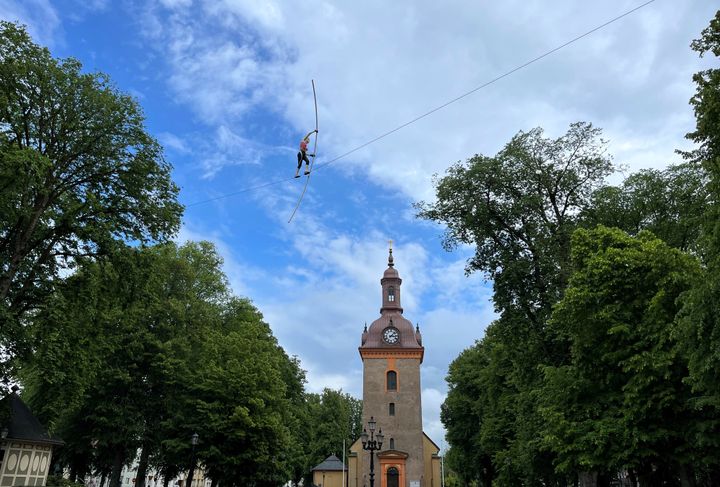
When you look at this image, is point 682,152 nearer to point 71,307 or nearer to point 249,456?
point 71,307

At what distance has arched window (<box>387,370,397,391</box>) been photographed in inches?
1905

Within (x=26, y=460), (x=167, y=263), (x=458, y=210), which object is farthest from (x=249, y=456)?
(x=458, y=210)

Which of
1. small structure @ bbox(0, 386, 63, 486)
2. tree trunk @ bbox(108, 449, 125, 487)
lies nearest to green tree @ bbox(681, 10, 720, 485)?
small structure @ bbox(0, 386, 63, 486)

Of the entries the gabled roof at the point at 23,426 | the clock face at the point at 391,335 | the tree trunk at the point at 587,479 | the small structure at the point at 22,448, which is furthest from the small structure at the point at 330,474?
the tree trunk at the point at 587,479

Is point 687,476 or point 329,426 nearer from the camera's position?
point 687,476

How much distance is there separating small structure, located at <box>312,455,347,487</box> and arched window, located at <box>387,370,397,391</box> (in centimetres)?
1403

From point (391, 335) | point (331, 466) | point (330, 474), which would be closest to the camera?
point (391, 335)

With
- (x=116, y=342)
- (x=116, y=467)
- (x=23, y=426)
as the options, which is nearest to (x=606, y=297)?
(x=116, y=342)

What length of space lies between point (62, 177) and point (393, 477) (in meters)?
36.5

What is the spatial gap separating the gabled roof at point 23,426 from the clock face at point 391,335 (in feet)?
95.9

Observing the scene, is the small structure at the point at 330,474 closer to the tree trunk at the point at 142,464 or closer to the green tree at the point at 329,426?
the green tree at the point at 329,426

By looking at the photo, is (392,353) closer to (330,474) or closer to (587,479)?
(330,474)

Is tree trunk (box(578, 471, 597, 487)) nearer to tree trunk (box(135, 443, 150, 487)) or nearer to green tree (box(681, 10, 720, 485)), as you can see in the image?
green tree (box(681, 10, 720, 485))

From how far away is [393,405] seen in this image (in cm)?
4791
